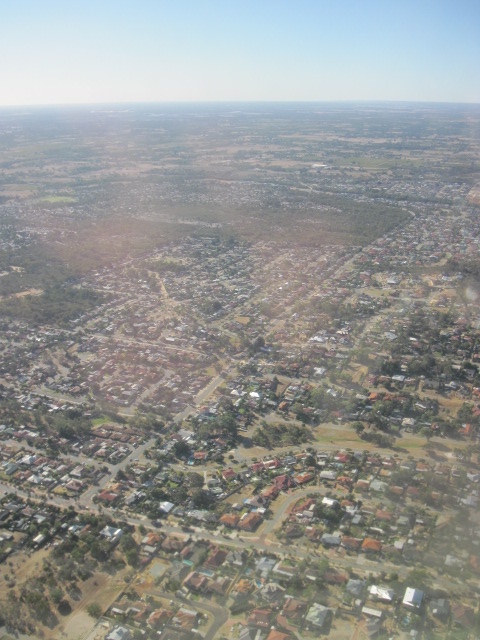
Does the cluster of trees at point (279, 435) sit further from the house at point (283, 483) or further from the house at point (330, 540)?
the house at point (330, 540)

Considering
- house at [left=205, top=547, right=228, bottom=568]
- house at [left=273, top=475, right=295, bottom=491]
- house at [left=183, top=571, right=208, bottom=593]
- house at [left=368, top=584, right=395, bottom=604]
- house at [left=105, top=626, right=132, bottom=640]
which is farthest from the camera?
house at [left=273, top=475, right=295, bottom=491]

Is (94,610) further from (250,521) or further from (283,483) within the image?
(283,483)

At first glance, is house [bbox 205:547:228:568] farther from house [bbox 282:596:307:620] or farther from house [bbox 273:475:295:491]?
house [bbox 273:475:295:491]

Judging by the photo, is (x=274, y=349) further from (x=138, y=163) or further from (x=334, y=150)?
(x=334, y=150)

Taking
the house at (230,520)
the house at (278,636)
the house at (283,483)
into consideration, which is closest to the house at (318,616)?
the house at (278,636)

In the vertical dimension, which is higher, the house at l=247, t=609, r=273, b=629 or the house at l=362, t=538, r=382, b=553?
the house at l=362, t=538, r=382, b=553

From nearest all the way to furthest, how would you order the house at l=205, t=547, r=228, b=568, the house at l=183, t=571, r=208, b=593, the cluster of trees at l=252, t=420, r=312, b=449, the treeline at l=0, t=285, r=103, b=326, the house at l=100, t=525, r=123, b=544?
the house at l=183, t=571, r=208, b=593 → the house at l=205, t=547, r=228, b=568 → the house at l=100, t=525, r=123, b=544 → the cluster of trees at l=252, t=420, r=312, b=449 → the treeline at l=0, t=285, r=103, b=326

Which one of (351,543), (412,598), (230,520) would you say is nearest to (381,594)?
(412,598)

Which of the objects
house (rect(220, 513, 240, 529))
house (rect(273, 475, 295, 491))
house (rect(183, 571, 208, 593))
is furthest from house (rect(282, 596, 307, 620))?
house (rect(273, 475, 295, 491))

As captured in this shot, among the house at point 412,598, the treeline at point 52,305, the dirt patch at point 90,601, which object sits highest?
the treeline at point 52,305

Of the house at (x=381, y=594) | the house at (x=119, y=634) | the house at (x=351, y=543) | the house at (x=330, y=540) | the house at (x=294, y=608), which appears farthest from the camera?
the house at (x=330, y=540)

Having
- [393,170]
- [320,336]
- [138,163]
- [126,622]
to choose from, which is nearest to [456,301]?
[320,336]
